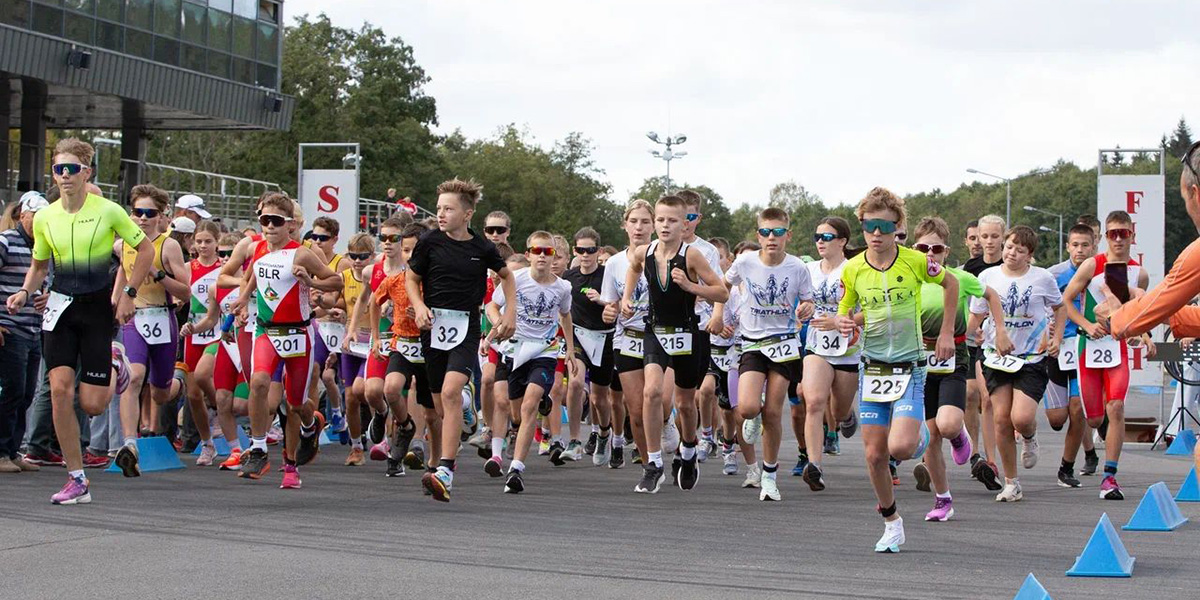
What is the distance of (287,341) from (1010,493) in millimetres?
5402

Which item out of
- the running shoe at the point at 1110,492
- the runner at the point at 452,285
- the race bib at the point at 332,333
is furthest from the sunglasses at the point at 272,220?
the running shoe at the point at 1110,492

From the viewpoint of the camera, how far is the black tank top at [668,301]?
12.5m

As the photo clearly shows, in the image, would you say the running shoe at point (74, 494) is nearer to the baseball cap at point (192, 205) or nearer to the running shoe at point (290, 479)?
the running shoe at point (290, 479)

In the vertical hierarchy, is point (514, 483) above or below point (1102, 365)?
below

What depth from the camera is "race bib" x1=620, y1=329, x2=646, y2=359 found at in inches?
509

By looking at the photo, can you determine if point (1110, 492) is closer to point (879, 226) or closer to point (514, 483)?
point (879, 226)

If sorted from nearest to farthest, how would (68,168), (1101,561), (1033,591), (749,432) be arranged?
(1033,591) → (1101,561) → (68,168) → (749,432)

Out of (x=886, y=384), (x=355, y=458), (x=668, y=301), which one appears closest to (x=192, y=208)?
(x=355, y=458)

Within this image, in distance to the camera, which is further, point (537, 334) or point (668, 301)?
point (537, 334)

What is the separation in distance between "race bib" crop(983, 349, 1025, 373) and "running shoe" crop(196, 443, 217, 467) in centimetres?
646

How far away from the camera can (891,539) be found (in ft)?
30.4

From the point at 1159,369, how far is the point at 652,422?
1469cm

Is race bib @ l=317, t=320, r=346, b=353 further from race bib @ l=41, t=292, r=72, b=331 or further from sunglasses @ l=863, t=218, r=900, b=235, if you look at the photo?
sunglasses @ l=863, t=218, r=900, b=235

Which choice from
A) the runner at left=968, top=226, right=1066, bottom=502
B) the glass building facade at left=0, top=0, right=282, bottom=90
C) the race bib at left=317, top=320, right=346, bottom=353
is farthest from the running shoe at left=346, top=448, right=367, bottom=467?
the glass building facade at left=0, top=0, right=282, bottom=90
